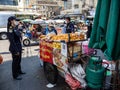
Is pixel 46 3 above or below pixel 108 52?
above

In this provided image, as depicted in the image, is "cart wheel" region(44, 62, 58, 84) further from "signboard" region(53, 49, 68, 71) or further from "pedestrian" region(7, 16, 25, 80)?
"pedestrian" region(7, 16, 25, 80)

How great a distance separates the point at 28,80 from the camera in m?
4.97

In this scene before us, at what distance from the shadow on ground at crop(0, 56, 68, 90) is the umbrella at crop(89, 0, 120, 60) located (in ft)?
7.87

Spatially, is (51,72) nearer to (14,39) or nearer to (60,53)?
(60,53)

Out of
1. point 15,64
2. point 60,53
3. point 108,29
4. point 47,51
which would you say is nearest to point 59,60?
point 60,53

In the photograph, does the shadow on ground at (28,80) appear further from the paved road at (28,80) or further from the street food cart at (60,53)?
the street food cart at (60,53)

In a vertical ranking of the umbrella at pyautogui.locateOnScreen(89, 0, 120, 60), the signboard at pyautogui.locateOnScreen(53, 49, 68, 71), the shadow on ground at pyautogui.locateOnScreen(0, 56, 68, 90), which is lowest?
the shadow on ground at pyautogui.locateOnScreen(0, 56, 68, 90)

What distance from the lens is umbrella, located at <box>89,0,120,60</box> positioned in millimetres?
2133

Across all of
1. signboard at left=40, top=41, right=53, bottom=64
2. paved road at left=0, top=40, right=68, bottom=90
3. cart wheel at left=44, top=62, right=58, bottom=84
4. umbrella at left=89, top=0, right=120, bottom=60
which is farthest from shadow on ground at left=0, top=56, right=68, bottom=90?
umbrella at left=89, top=0, right=120, bottom=60

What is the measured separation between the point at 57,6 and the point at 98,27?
2267 inches

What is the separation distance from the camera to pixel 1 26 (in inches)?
591

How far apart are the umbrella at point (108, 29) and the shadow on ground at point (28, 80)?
94.5 inches

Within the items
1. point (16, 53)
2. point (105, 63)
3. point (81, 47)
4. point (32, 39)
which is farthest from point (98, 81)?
point (32, 39)

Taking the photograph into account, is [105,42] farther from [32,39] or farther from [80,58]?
[32,39]
